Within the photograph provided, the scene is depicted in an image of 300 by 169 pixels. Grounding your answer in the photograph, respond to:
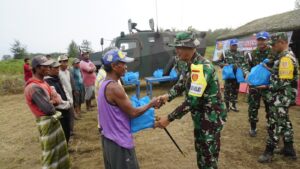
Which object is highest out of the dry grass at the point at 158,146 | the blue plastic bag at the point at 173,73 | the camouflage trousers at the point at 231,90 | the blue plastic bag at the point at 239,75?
the blue plastic bag at the point at 239,75

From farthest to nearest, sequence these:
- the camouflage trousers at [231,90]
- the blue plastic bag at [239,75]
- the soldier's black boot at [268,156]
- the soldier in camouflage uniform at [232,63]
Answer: the camouflage trousers at [231,90], the soldier in camouflage uniform at [232,63], the blue plastic bag at [239,75], the soldier's black boot at [268,156]

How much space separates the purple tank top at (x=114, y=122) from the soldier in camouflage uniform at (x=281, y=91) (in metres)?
2.45

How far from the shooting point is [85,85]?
7301mm

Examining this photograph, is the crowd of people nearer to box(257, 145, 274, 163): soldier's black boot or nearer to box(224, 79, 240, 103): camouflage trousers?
box(257, 145, 274, 163): soldier's black boot

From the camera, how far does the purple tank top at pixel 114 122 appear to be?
7.16 ft

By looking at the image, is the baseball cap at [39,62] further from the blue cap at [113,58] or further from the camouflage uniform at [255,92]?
the camouflage uniform at [255,92]

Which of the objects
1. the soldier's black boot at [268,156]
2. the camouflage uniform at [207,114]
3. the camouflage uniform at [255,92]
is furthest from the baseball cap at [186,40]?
the camouflage uniform at [255,92]

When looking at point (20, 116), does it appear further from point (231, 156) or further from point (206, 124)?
point (206, 124)

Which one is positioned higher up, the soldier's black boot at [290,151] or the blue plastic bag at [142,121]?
the blue plastic bag at [142,121]

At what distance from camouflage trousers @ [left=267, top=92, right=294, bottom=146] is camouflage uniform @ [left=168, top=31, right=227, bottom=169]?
5.02 ft

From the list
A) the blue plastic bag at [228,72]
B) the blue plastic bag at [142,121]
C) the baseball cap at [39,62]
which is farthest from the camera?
the blue plastic bag at [228,72]

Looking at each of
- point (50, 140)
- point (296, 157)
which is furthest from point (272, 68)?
point (50, 140)

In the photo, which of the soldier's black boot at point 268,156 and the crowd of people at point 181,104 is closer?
the crowd of people at point 181,104

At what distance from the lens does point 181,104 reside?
2.66 metres
